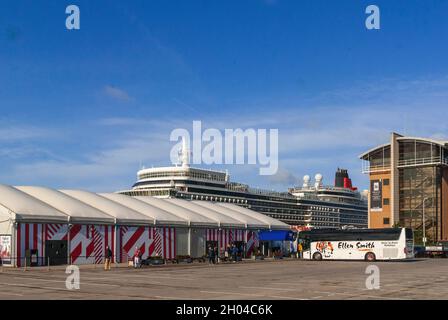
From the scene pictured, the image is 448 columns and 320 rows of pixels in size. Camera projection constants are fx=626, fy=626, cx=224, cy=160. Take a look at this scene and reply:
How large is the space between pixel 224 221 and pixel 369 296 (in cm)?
4579

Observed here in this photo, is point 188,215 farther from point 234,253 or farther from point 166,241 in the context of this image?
point 234,253

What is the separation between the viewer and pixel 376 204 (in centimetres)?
11619

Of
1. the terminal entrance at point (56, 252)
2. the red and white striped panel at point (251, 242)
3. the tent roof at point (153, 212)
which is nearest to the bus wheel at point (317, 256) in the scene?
the red and white striped panel at point (251, 242)

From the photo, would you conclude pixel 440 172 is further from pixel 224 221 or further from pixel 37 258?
pixel 37 258

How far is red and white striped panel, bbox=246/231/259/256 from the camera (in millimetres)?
71875

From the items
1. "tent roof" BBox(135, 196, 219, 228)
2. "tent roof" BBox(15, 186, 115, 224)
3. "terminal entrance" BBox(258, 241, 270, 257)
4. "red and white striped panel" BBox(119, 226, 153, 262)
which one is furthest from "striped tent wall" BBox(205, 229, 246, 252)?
"tent roof" BBox(15, 186, 115, 224)

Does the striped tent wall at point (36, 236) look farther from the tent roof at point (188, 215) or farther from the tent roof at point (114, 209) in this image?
the tent roof at point (188, 215)

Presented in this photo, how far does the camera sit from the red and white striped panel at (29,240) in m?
48.5

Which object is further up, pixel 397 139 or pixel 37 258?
pixel 397 139

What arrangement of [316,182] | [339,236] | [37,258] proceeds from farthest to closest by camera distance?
1. [316,182]
2. [339,236]
3. [37,258]

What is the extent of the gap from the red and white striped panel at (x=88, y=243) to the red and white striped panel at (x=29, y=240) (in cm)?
299

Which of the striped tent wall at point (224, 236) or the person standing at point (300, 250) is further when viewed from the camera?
the person standing at point (300, 250)
